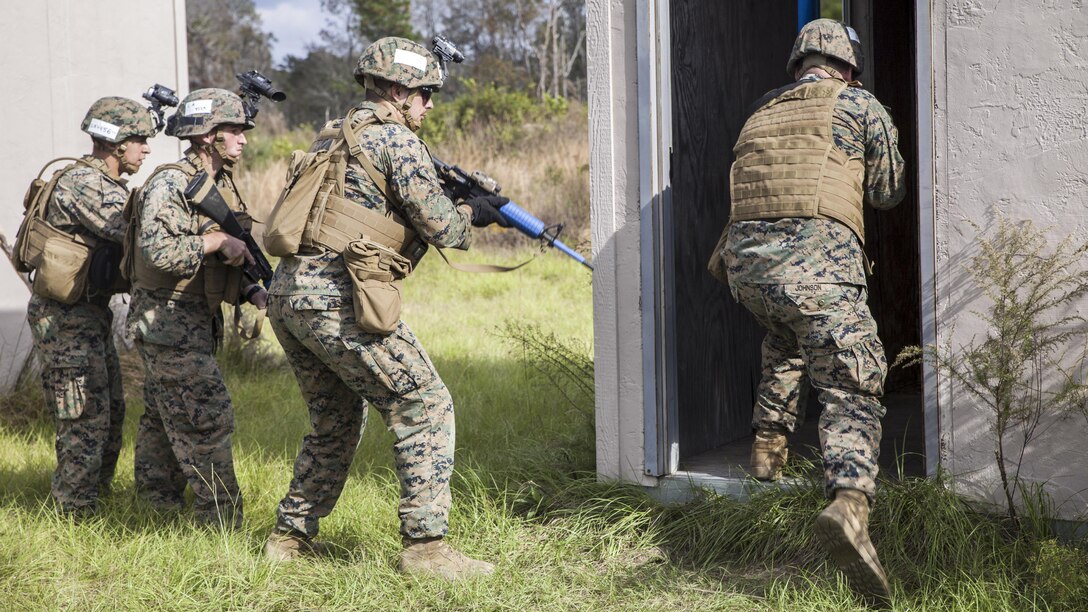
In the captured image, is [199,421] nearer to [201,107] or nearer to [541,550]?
[201,107]

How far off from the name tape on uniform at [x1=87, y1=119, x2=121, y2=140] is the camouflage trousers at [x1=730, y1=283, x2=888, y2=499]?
3.02 meters

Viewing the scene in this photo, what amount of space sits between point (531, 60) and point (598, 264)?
27.8m

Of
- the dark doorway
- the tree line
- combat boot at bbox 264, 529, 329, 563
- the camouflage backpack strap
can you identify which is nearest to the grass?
combat boot at bbox 264, 529, 329, 563

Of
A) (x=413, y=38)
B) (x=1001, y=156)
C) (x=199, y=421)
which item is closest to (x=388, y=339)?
(x=199, y=421)

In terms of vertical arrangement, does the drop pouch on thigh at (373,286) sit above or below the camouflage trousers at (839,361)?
above

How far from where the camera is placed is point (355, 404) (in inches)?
170

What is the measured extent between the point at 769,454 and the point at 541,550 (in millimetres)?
1010

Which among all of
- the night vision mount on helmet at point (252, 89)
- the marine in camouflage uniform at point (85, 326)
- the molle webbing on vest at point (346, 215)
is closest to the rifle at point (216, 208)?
the night vision mount on helmet at point (252, 89)

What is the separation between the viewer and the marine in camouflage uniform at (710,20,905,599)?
389cm

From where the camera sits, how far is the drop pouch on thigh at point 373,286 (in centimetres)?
388

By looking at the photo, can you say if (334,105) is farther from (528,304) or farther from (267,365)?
(267,365)

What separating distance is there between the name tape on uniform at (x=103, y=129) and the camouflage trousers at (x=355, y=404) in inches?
65.9

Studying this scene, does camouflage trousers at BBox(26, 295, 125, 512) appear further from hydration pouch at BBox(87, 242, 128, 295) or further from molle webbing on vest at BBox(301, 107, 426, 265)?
molle webbing on vest at BBox(301, 107, 426, 265)

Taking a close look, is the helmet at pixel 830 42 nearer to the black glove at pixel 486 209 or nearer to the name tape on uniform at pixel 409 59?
the black glove at pixel 486 209
